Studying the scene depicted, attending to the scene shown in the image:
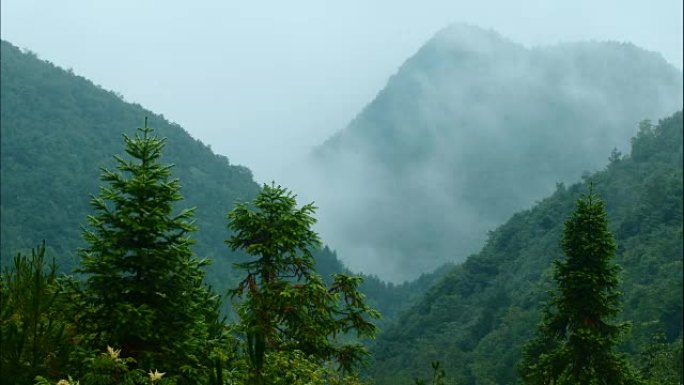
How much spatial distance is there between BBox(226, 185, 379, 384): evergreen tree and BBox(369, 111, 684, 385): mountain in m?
49.3

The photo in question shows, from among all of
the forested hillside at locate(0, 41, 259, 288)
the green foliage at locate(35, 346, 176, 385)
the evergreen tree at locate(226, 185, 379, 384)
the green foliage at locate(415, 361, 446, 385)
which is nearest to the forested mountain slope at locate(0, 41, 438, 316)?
the forested hillside at locate(0, 41, 259, 288)

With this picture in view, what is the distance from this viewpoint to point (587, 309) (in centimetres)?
1831

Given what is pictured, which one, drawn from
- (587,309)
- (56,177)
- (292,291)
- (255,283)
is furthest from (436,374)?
(56,177)

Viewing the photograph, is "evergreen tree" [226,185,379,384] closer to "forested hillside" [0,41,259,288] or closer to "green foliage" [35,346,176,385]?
"green foliage" [35,346,176,385]

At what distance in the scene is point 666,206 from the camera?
101438 millimetres

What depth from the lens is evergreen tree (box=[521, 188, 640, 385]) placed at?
59.3 feet

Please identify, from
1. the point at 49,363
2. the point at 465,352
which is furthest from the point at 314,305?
the point at 465,352

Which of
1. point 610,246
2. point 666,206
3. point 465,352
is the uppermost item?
point 666,206

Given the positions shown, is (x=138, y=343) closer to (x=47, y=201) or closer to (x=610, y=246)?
(x=610, y=246)

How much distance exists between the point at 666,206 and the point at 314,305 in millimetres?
98032

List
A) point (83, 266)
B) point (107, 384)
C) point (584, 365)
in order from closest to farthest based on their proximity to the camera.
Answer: point (107, 384)
point (83, 266)
point (584, 365)

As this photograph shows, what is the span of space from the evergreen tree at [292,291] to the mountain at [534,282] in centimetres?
4929

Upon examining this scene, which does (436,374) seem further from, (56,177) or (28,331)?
(56,177)

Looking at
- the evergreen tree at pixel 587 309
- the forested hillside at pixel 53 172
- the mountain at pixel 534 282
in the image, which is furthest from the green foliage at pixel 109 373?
the forested hillside at pixel 53 172
